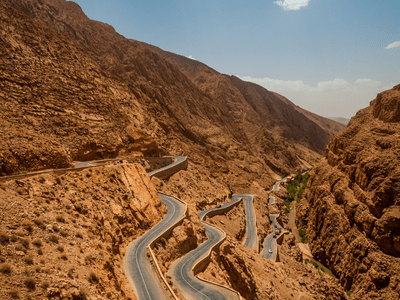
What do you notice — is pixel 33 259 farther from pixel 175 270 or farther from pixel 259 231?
pixel 259 231

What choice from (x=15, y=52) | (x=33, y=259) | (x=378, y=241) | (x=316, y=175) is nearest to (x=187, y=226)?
(x=33, y=259)

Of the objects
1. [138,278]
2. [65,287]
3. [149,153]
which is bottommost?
[138,278]

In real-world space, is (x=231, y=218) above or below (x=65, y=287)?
below

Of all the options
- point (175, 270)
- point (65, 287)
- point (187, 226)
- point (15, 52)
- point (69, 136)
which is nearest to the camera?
point (65, 287)

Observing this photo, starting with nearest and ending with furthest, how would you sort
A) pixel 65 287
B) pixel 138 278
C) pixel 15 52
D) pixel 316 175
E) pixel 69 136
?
pixel 65 287 → pixel 138 278 → pixel 69 136 → pixel 15 52 → pixel 316 175

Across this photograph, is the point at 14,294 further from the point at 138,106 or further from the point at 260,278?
the point at 138,106

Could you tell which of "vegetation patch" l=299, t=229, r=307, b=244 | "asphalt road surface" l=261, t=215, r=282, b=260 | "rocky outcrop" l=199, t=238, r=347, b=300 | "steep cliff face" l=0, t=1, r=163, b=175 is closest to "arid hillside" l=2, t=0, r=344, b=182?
"steep cliff face" l=0, t=1, r=163, b=175

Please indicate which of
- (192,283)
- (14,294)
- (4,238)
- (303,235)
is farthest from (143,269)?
(303,235)
